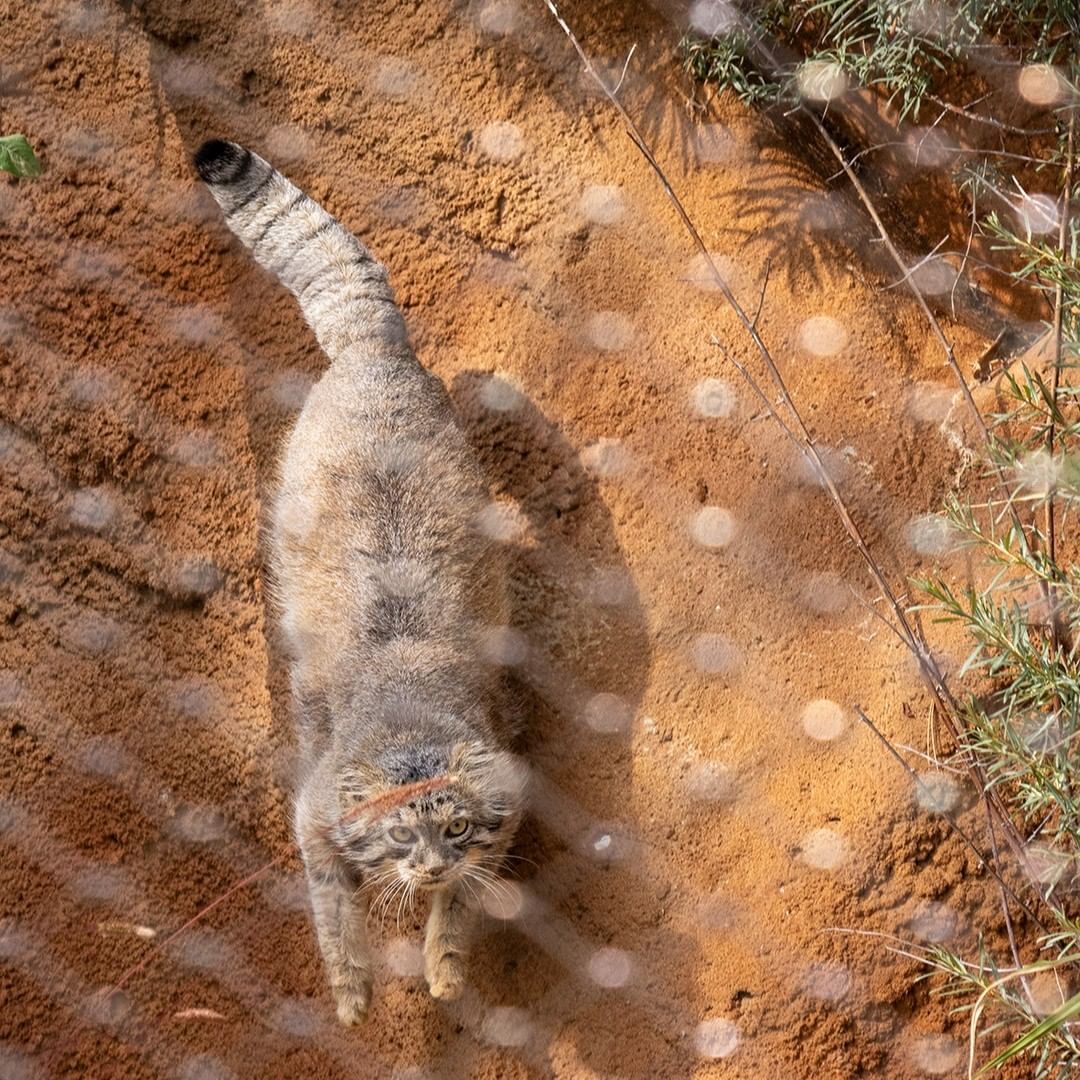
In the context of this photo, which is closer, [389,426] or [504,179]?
[389,426]

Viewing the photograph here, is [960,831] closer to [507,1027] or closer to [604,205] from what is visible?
[507,1027]

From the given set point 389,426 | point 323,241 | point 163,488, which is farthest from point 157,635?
point 323,241

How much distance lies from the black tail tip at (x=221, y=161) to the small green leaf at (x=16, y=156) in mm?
401

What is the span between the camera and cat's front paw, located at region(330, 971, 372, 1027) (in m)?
2.96

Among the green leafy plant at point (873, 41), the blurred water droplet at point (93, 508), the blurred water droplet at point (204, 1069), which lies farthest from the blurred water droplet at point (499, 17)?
the blurred water droplet at point (204, 1069)

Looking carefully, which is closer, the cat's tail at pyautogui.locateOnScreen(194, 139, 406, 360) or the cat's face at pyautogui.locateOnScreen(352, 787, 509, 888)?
the cat's face at pyautogui.locateOnScreen(352, 787, 509, 888)

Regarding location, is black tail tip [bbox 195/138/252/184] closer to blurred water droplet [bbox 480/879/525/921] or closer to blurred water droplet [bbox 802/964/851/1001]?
blurred water droplet [bbox 480/879/525/921]

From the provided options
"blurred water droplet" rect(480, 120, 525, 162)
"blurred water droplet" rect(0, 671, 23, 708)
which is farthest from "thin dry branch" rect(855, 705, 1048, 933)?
"blurred water droplet" rect(0, 671, 23, 708)

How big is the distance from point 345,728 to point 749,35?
1.89m

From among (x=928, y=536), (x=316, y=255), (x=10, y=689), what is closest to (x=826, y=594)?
(x=928, y=536)

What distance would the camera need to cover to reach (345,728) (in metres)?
3.06

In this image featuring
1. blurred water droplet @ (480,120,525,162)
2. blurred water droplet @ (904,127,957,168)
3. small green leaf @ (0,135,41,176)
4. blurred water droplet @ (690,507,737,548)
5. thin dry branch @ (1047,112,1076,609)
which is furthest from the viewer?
blurred water droplet @ (480,120,525,162)

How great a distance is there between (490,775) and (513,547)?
0.59 m

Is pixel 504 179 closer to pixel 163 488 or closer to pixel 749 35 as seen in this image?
pixel 749 35
